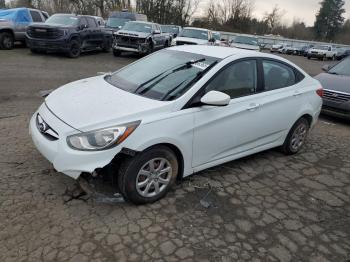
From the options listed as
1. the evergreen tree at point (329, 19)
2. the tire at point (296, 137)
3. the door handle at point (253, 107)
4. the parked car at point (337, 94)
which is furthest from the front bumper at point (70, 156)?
the evergreen tree at point (329, 19)

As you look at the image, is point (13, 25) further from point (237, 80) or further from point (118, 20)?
point (237, 80)

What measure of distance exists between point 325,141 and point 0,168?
5.47m

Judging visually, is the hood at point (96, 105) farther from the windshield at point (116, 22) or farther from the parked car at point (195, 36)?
the windshield at point (116, 22)

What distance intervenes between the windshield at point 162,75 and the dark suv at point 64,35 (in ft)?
34.9

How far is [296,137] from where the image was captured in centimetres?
547

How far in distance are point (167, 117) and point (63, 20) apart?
530 inches

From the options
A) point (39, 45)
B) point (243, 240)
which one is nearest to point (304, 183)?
point (243, 240)

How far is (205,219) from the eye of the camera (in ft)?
11.7

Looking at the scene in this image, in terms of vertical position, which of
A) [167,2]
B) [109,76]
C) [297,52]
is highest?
[167,2]

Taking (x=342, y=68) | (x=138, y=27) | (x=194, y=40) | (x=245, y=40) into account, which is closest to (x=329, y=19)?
(x=245, y=40)

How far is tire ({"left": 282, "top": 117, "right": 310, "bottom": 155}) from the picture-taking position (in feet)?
Answer: 17.5

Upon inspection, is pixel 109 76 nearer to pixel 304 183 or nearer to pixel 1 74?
pixel 304 183

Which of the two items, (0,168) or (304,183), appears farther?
(304,183)

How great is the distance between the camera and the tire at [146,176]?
3.44 m
